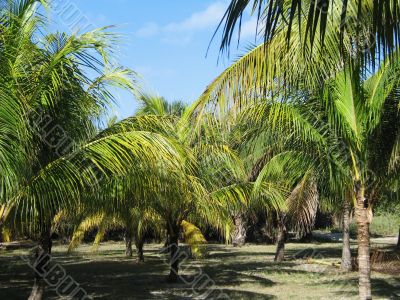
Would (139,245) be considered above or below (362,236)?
below

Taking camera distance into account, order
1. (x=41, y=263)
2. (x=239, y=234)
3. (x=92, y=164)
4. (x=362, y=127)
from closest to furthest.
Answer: (x=92, y=164) → (x=362, y=127) → (x=41, y=263) → (x=239, y=234)

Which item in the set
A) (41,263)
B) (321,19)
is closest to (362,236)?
(41,263)

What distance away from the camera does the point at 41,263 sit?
863 centimetres

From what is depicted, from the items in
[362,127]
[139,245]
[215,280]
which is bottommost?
[215,280]

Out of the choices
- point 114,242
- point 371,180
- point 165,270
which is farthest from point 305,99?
point 114,242

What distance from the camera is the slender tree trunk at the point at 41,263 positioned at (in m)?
8.50

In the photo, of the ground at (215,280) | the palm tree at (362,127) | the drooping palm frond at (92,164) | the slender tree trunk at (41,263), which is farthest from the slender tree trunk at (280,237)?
the drooping palm frond at (92,164)

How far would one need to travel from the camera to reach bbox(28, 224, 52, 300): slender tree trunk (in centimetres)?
850

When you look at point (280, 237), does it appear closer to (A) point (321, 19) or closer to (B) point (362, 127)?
(B) point (362, 127)

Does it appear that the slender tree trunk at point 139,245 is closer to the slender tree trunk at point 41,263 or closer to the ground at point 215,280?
the ground at point 215,280

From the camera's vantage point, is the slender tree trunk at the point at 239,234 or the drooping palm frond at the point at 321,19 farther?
the slender tree trunk at the point at 239,234

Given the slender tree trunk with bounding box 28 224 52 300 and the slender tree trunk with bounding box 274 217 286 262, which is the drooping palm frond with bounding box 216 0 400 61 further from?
the slender tree trunk with bounding box 274 217 286 262

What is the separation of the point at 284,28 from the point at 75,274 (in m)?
14.1

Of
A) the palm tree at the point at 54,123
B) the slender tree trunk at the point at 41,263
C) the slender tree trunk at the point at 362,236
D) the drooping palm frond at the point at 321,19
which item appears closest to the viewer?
the drooping palm frond at the point at 321,19
